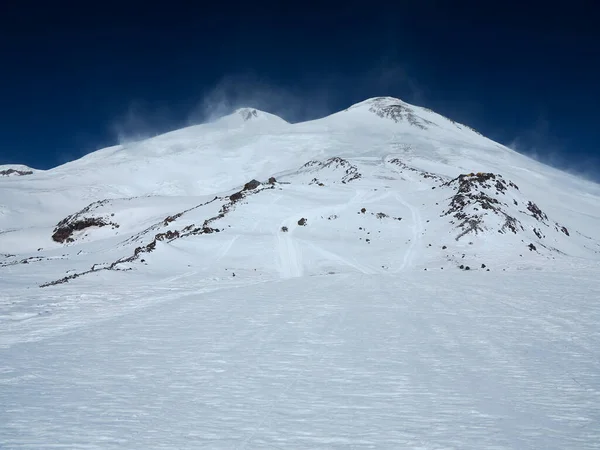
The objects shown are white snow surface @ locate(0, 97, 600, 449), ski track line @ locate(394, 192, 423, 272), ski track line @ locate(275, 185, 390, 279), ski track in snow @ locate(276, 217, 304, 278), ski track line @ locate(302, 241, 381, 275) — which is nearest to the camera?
white snow surface @ locate(0, 97, 600, 449)

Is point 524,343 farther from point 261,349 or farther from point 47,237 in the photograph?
point 47,237

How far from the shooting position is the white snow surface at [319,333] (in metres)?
4.39

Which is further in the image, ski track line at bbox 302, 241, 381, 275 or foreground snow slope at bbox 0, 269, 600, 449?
ski track line at bbox 302, 241, 381, 275

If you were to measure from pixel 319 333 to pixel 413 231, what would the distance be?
20182 millimetres

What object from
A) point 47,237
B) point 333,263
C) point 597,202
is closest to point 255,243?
point 333,263

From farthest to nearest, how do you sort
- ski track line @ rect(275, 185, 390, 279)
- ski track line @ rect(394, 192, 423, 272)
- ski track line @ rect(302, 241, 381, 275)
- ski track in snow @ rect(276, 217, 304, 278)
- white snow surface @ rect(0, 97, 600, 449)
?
ski track line @ rect(394, 192, 423, 272) → ski track line @ rect(275, 185, 390, 279) → ski track line @ rect(302, 241, 381, 275) → ski track in snow @ rect(276, 217, 304, 278) → white snow surface @ rect(0, 97, 600, 449)

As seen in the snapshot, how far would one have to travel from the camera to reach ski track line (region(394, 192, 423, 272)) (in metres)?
22.0

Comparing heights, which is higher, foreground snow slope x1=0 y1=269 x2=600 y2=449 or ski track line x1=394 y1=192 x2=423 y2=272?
ski track line x1=394 y1=192 x2=423 y2=272

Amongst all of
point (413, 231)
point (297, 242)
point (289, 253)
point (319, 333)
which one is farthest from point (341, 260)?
point (319, 333)

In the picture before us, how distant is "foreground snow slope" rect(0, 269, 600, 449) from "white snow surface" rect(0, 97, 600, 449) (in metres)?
0.03

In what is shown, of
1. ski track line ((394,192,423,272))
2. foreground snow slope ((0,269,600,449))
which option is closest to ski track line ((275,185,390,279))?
ski track line ((394,192,423,272))

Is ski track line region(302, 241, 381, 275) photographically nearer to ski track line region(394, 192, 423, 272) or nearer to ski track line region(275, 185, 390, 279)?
ski track line region(275, 185, 390, 279)

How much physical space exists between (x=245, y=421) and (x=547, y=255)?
2199 cm

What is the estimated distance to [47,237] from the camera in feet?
153
